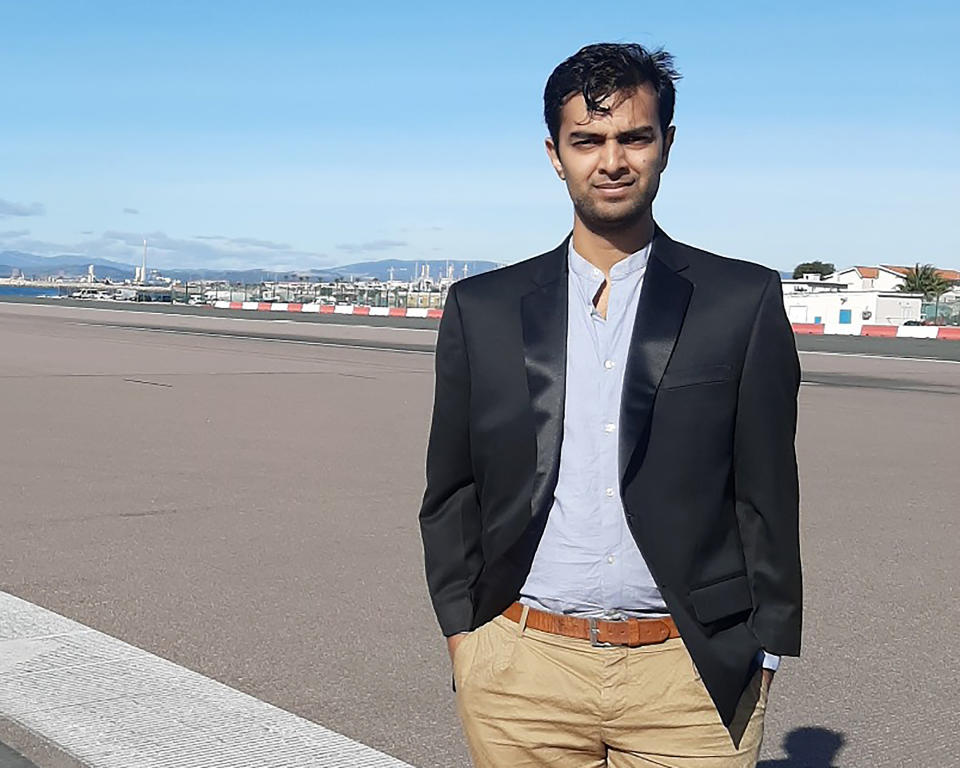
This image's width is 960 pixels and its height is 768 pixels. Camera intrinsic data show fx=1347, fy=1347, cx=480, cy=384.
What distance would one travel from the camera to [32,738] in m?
4.76

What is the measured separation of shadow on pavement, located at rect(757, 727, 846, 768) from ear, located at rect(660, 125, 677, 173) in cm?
285

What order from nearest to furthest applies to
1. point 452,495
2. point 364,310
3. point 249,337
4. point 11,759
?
1. point 452,495
2. point 11,759
3. point 249,337
4. point 364,310

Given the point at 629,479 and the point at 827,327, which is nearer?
the point at 629,479

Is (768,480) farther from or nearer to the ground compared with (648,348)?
nearer to the ground

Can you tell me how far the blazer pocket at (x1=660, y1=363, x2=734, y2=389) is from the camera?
2584 millimetres

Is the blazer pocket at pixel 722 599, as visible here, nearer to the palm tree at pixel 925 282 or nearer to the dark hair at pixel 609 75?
the dark hair at pixel 609 75

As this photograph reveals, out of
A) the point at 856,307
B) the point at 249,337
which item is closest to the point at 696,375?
the point at 249,337

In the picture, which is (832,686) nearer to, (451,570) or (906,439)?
(451,570)

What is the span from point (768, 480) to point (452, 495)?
2.19ft

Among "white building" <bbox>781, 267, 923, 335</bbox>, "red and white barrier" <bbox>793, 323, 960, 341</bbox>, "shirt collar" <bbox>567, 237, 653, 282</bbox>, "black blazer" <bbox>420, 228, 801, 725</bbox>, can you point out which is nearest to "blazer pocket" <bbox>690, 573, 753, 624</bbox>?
"black blazer" <bbox>420, 228, 801, 725</bbox>

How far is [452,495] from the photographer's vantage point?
2.86 m

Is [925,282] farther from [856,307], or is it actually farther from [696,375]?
[696,375]

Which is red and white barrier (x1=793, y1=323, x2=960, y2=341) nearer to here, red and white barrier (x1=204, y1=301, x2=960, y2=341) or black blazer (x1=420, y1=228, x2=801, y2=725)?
red and white barrier (x1=204, y1=301, x2=960, y2=341)

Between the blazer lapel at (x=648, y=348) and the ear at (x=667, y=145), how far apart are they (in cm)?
21
